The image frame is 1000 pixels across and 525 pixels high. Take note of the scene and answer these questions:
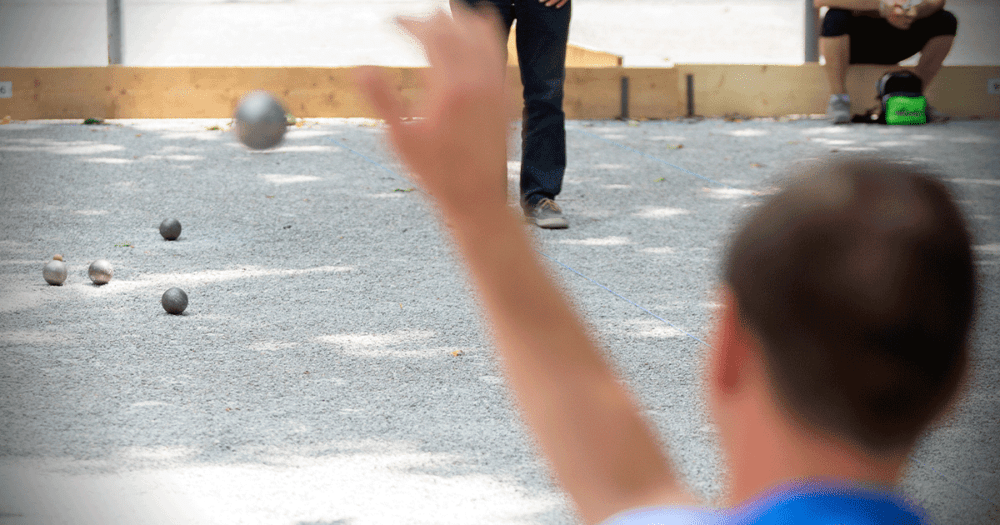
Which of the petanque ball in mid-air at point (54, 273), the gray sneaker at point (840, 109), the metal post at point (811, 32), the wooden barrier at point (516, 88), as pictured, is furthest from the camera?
the metal post at point (811, 32)

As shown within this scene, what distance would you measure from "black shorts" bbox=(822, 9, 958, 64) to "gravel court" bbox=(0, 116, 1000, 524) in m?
2.33

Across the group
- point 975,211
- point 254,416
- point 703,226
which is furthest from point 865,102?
point 254,416

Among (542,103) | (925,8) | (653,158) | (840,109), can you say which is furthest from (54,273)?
(925,8)

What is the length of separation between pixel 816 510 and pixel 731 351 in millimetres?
155

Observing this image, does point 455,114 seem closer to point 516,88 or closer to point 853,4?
point 516,88

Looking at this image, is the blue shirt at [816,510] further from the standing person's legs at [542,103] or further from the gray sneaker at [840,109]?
the gray sneaker at [840,109]

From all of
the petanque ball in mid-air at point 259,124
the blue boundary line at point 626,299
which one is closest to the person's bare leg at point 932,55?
the blue boundary line at point 626,299

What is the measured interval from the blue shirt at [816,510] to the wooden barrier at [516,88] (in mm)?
7752

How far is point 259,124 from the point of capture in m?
4.77

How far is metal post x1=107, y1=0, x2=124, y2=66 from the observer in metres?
9.77

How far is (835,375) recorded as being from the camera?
804mm

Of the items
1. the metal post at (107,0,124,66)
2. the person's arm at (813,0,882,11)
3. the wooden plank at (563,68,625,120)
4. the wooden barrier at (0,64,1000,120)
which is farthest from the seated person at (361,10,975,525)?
the metal post at (107,0,124,66)

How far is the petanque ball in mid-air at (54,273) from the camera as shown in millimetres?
4348

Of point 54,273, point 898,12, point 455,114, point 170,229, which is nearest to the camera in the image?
point 455,114
